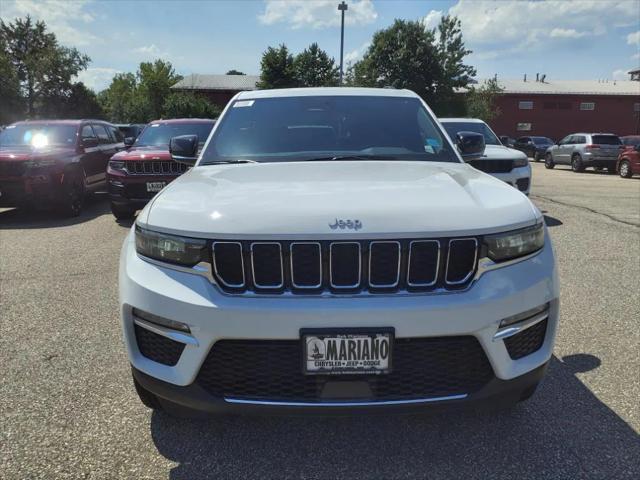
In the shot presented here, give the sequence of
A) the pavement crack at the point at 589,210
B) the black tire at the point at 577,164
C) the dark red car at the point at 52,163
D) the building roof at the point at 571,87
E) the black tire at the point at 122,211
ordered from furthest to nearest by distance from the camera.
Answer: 1. the building roof at the point at 571,87
2. the black tire at the point at 577,164
3. the pavement crack at the point at 589,210
4. the dark red car at the point at 52,163
5. the black tire at the point at 122,211

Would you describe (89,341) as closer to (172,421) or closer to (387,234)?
(172,421)

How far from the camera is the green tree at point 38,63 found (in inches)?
1971

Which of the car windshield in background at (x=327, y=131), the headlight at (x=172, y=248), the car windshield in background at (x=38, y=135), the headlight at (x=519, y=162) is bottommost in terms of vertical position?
the headlight at (x=519, y=162)

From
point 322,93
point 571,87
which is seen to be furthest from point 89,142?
point 571,87

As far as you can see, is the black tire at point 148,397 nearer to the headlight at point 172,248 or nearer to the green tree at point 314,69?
the headlight at point 172,248

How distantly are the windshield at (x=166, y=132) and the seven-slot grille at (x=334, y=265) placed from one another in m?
7.40

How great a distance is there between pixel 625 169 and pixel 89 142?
18084mm

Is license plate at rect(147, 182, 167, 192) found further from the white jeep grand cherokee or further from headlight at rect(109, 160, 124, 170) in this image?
the white jeep grand cherokee

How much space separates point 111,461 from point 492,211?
2.05 m

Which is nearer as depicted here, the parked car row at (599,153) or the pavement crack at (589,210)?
the pavement crack at (589,210)

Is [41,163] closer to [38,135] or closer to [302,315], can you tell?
[38,135]

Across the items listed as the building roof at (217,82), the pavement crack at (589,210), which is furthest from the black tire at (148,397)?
the building roof at (217,82)

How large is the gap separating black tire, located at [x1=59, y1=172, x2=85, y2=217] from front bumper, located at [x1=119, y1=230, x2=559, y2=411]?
24.3 feet

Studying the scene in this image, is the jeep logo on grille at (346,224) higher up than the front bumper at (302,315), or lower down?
higher up
